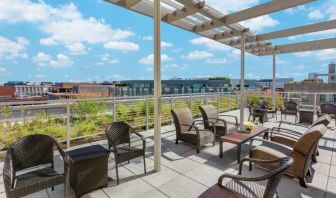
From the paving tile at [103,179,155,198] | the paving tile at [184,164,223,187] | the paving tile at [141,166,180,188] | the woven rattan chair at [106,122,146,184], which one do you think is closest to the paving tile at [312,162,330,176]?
the paving tile at [184,164,223,187]

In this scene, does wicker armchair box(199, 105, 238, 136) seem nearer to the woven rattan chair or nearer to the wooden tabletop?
the wooden tabletop

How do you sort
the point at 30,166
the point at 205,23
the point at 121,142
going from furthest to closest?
the point at 205,23 → the point at 121,142 → the point at 30,166

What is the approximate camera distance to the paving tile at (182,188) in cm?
252

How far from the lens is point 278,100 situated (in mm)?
9594

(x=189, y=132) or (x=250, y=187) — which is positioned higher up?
(x=189, y=132)

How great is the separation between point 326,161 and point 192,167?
8.31 feet

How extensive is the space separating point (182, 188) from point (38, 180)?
1.74 meters

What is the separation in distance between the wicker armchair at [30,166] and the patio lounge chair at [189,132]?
98.9 inches

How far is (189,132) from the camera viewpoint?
4320 mm

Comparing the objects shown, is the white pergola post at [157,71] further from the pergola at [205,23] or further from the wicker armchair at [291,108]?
the wicker armchair at [291,108]

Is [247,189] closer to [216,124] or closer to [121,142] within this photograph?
[121,142]

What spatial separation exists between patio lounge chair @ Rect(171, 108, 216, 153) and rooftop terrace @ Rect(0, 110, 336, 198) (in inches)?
7.5

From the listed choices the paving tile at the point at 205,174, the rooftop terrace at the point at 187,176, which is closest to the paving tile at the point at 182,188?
the rooftop terrace at the point at 187,176

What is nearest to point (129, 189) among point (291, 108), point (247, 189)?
point (247, 189)
